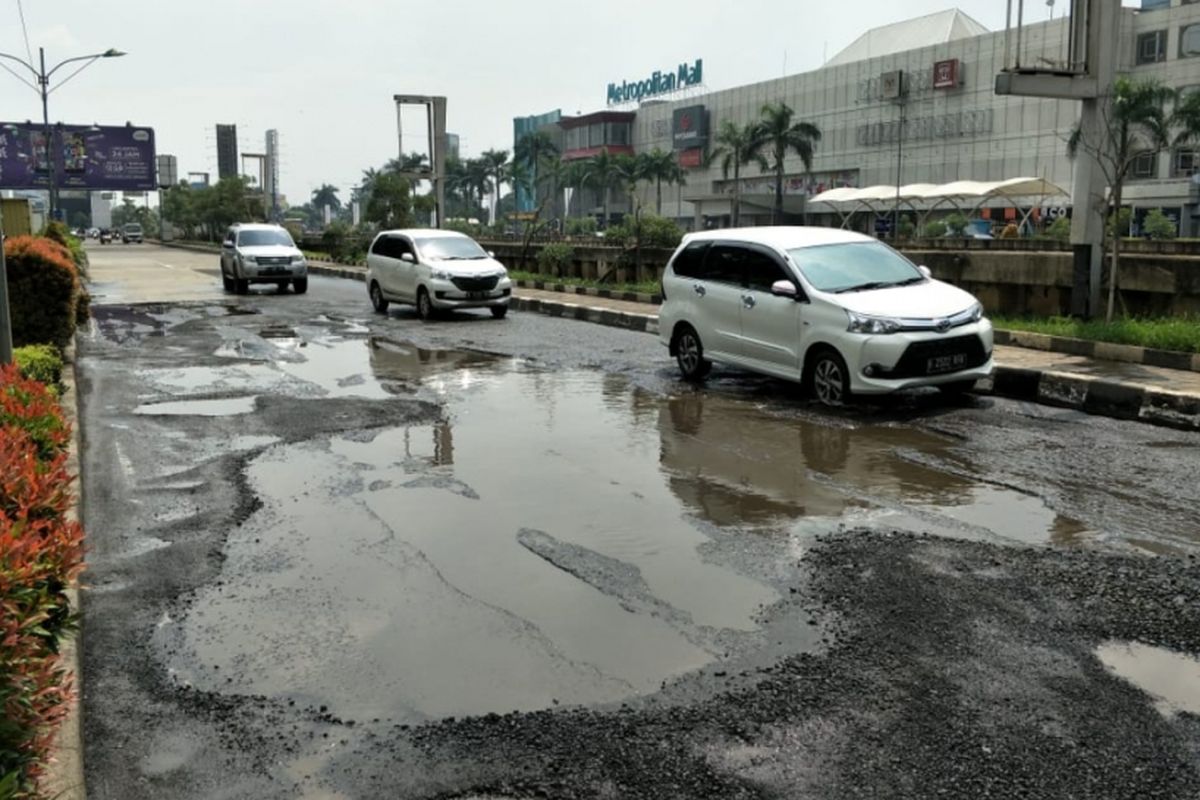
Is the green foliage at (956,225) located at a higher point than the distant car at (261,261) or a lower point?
higher

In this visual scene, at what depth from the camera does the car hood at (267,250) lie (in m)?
28.4

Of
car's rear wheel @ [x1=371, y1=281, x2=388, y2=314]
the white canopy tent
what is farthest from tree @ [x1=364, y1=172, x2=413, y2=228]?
the white canopy tent

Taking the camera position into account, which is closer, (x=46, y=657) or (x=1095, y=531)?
(x=46, y=657)

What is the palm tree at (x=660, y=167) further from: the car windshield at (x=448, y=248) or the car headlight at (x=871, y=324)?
the car headlight at (x=871, y=324)

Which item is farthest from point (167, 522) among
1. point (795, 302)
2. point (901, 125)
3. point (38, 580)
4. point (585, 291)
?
point (901, 125)

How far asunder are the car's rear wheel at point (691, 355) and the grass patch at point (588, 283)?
36.2 feet

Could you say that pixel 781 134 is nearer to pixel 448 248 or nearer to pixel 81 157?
pixel 81 157

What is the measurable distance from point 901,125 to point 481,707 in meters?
74.6

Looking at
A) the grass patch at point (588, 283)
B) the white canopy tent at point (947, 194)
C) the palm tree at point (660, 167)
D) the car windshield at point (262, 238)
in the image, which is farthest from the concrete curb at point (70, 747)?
the palm tree at point (660, 167)

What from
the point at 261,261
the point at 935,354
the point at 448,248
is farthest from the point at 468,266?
the point at 935,354

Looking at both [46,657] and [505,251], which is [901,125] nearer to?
[505,251]

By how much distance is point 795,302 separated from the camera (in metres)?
10.7

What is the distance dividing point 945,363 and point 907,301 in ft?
2.25

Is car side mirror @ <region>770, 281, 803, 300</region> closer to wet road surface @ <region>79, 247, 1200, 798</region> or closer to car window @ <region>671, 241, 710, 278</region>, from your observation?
wet road surface @ <region>79, 247, 1200, 798</region>
